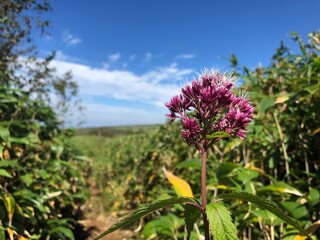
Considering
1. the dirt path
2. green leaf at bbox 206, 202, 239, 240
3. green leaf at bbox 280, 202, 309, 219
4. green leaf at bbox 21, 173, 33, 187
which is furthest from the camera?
the dirt path

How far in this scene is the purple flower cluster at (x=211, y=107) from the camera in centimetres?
136

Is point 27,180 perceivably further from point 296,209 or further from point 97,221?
point 97,221

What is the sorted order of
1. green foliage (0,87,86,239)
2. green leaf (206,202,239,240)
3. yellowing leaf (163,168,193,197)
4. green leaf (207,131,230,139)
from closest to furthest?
green leaf (206,202,239,240), green leaf (207,131,230,139), yellowing leaf (163,168,193,197), green foliage (0,87,86,239)

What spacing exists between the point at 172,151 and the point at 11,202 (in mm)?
3606

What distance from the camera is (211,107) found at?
1.37 meters

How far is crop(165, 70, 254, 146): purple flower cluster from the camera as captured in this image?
1.36 metres

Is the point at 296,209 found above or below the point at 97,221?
above

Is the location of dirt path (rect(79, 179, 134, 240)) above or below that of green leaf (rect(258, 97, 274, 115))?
below

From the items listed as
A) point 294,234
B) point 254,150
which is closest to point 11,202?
point 294,234

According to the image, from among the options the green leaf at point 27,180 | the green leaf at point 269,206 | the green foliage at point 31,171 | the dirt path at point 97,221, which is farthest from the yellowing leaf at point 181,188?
the dirt path at point 97,221

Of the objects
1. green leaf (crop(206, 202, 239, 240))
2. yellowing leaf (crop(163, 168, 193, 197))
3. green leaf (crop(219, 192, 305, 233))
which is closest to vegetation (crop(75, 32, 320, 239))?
yellowing leaf (crop(163, 168, 193, 197))

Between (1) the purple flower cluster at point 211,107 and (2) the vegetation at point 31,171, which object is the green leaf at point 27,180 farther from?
(1) the purple flower cluster at point 211,107

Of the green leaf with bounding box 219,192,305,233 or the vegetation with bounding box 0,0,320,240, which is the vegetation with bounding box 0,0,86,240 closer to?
the vegetation with bounding box 0,0,320,240

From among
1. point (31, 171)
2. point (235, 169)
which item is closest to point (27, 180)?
point (31, 171)
